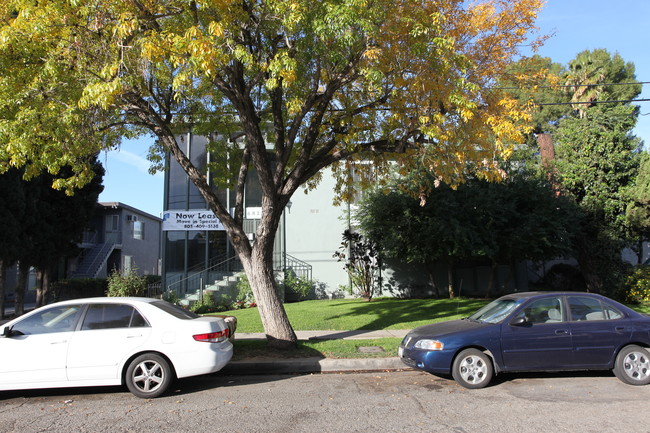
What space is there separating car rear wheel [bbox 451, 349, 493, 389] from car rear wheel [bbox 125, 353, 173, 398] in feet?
13.5

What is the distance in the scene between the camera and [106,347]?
5.94 meters

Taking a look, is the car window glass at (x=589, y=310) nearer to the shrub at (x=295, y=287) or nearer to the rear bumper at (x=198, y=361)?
the rear bumper at (x=198, y=361)

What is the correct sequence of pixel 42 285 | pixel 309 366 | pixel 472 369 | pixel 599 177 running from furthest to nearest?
pixel 42 285 < pixel 599 177 < pixel 309 366 < pixel 472 369

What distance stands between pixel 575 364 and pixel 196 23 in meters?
8.49

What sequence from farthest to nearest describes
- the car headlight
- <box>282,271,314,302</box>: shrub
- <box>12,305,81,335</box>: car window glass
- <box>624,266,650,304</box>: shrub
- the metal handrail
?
<box>282,271,314,302</box>: shrub < the metal handrail < <box>624,266,650,304</box>: shrub < the car headlight < <box>12,305,81,335</box>: car window glass

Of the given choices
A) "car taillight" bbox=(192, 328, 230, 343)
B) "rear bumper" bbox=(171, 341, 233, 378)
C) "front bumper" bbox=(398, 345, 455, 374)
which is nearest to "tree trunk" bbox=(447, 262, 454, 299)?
"front bumper" bbox=(398, 345, 455, 374)

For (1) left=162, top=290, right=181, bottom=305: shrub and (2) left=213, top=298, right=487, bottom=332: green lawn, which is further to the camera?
(1) left=162, top=290, right=181, bottom=305: shrub

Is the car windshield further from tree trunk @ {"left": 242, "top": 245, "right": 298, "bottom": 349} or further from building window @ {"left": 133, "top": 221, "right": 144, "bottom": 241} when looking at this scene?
building window @ {"left": 133, "top": 221, "right": 144, "bottom": 241}

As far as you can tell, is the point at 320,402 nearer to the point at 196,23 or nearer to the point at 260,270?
the point at 260,270

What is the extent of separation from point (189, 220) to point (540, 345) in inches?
536

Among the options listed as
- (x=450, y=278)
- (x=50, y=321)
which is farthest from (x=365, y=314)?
(x=50, y=321)

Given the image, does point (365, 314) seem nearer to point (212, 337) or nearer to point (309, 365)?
point (309, 365)

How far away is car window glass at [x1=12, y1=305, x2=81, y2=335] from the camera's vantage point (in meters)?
6.04

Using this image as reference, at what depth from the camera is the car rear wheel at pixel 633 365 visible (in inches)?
253
